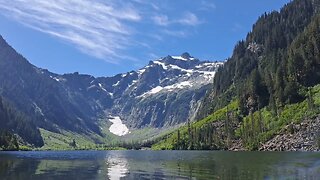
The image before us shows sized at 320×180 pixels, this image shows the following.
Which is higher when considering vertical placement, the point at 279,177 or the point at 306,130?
the point at 306,130

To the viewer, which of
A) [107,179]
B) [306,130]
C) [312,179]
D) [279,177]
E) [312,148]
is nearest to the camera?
[312,179]

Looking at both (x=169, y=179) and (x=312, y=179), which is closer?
(x=312, y=179)

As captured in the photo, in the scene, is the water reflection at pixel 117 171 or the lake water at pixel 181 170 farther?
the water reflection at pixel 117 171

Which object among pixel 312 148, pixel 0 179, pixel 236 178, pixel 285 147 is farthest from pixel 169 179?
pixel 285 147

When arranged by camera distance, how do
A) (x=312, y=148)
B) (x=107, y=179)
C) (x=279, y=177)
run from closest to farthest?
(x=279, y=177), (x=107, y=179), (x=312, y=148)

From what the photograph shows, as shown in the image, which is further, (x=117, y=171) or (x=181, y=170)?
(x=117, y=171)

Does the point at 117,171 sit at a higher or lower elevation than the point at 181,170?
lower

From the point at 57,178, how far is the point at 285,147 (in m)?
149

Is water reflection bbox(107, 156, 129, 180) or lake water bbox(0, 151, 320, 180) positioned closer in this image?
lake water bbox(0, 151, 320, 180)

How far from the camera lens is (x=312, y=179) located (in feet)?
205

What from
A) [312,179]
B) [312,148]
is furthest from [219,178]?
[312,148]

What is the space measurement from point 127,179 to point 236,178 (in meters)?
19.3

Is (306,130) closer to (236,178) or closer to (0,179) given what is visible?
(236,178)

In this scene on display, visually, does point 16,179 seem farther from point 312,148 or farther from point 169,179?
point 312,148
